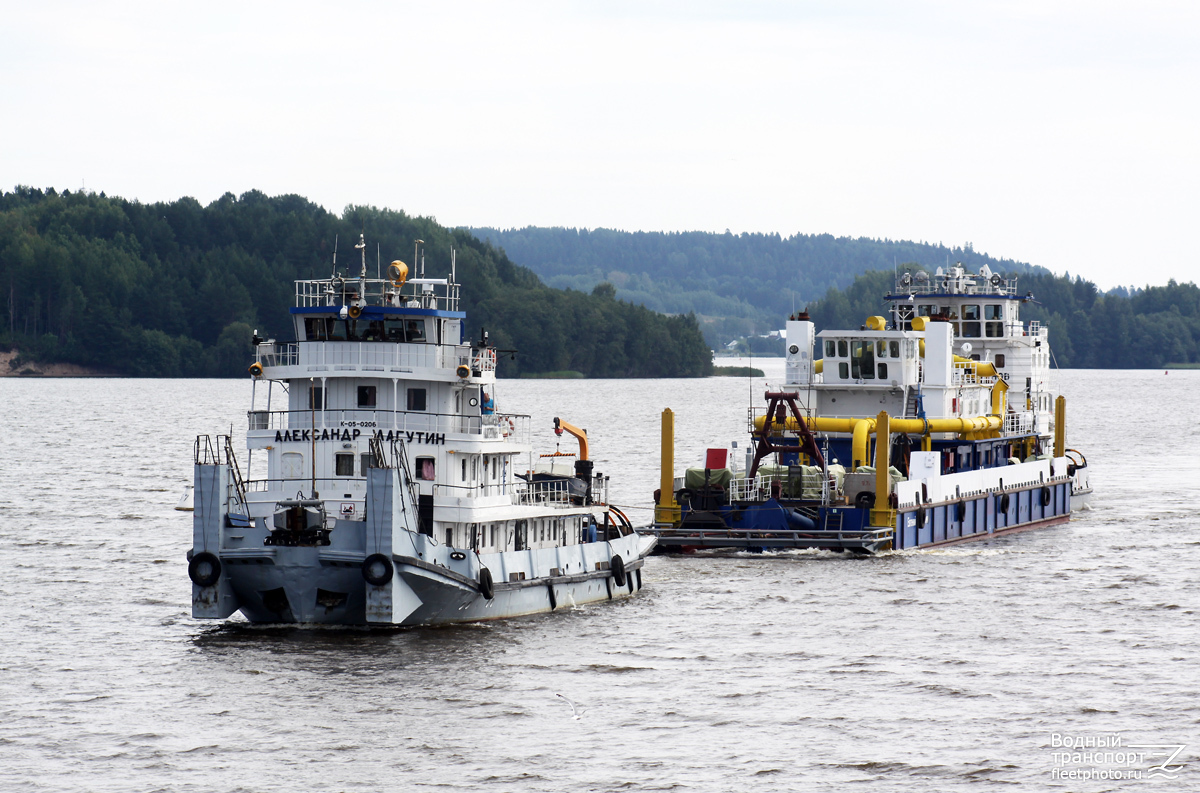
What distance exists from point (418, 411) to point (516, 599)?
4.66 m

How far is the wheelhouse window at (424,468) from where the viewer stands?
111 feet

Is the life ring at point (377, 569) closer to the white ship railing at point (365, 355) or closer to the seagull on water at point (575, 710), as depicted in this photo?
the seagull on water at point (575, 710)

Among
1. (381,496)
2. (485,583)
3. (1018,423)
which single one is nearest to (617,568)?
(485,583)

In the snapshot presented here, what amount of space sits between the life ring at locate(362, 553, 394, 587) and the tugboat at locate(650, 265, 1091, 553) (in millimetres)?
16985

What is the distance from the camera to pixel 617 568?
38.2 metres

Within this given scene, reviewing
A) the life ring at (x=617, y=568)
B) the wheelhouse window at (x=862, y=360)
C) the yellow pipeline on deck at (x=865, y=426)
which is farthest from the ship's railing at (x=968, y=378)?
the life ring at (x=617, y=568)

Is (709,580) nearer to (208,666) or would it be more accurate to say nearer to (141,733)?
(208,666)

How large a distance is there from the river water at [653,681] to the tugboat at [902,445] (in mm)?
1227

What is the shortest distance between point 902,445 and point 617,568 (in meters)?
17.6

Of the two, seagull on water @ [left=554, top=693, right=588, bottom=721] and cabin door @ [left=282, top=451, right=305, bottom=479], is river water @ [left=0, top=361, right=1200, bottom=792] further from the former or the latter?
cabin door @ [left=282, top=451, right=305, bottom=479]

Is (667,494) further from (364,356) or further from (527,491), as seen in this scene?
(364,356)

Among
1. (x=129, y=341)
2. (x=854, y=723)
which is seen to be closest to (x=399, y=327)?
(x=854, y=723)

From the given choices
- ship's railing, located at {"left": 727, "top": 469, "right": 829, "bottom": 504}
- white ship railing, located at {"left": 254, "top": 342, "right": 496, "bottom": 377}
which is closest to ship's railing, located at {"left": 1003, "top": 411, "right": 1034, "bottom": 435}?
ship's railing, located at {"left": 727, "top": 469, "right": 829, "bottom": 504}

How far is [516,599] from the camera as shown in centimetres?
3438
